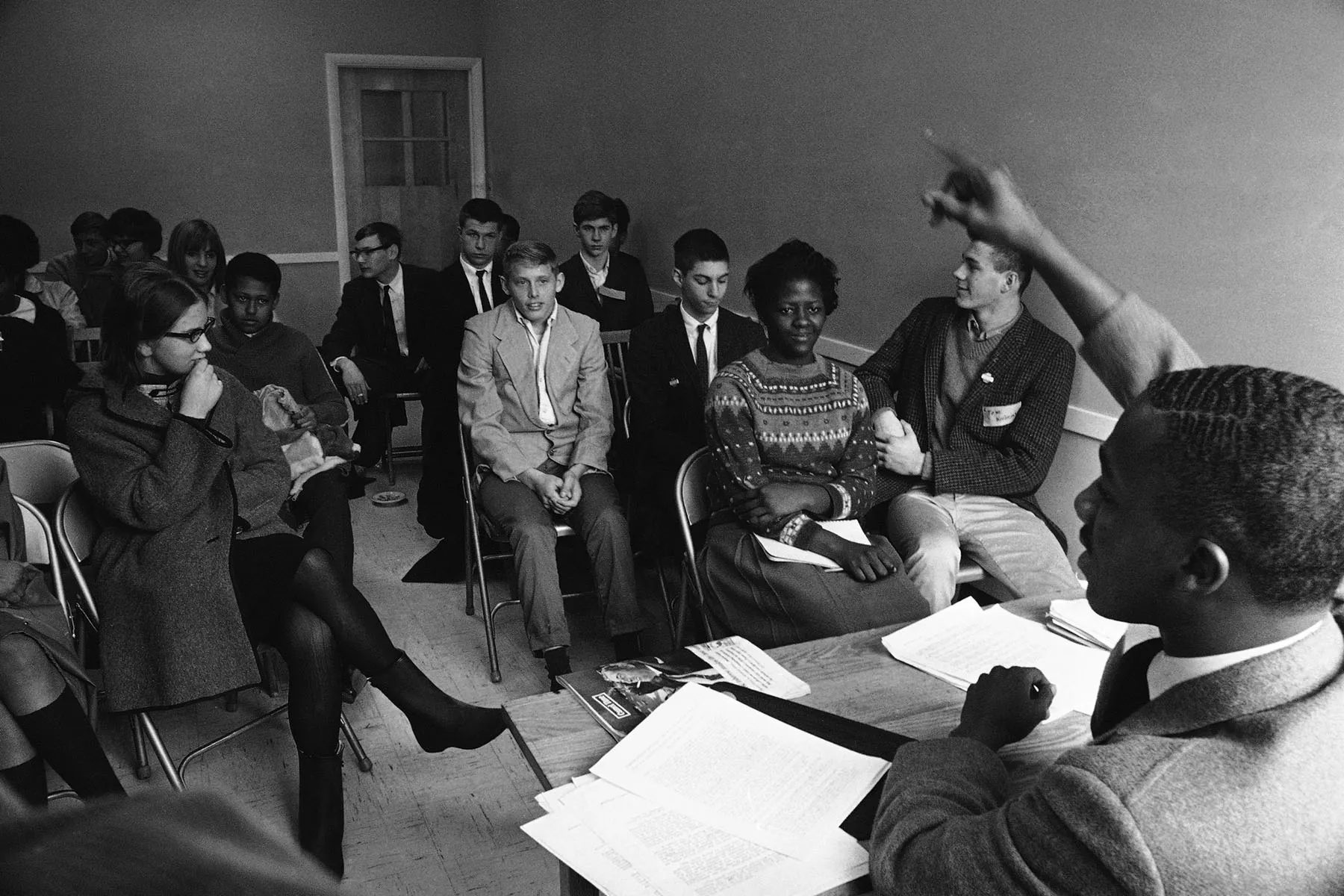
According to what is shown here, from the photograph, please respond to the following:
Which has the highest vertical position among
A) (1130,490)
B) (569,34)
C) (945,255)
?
(569,34)

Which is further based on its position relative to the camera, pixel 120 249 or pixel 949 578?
pixel 120 249

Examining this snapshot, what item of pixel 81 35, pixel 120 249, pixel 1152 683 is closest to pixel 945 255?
pixel 1152 683

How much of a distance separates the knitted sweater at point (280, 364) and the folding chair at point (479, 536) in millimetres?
766

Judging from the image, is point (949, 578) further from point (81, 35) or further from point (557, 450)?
point (81, 35)

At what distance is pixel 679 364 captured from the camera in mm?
3480

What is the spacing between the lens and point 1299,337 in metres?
2.46

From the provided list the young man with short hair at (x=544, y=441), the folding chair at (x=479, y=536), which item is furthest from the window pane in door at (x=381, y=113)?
the folding chair at (x=479, y=536)

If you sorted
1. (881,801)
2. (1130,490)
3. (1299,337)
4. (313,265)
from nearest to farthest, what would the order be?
(1130,490) < (881,801) < (1299,337) < (313,265)

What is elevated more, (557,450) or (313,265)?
(313,265)

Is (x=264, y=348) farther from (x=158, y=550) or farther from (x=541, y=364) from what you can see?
(x=158, y=550)

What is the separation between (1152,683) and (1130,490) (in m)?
0.21

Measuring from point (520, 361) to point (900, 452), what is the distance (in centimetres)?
124

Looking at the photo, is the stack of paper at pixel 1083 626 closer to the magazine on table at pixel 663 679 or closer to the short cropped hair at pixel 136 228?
the magazine on table at pixel 663 679

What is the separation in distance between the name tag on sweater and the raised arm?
162cm
